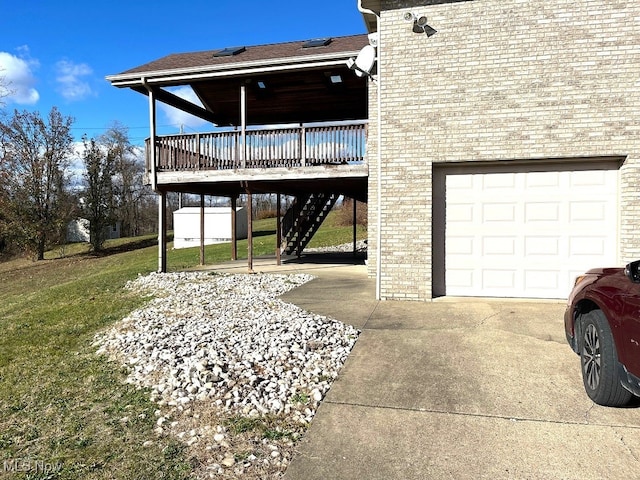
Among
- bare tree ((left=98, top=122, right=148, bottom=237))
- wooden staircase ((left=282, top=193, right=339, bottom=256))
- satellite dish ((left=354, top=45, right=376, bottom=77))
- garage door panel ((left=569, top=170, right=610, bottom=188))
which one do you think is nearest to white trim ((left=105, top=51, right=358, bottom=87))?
satellite dish ((left=354, top=45, right=376, bottom=77))

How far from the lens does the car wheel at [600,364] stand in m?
3.34

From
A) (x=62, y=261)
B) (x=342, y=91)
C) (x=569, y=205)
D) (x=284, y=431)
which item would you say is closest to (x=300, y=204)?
(x=342, y=91)

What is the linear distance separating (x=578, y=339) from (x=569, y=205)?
387 cm

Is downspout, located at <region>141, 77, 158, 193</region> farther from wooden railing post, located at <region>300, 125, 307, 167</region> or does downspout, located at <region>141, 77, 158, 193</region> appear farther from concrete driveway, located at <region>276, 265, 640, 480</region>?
concrete driveway, located at <region>276, 265, 640, 480</region>

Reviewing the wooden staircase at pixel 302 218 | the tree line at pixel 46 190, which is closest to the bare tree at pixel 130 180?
the tree line at pixel 46 190

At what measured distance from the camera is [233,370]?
4320 mm

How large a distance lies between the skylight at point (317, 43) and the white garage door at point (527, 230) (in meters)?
6.14

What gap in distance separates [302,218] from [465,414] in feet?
40.2

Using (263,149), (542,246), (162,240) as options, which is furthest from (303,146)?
(542,246)

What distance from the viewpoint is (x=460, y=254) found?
→ 7.73 m

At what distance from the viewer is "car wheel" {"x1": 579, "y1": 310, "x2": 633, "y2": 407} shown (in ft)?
11.0

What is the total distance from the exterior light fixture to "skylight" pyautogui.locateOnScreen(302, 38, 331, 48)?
15.4 feet

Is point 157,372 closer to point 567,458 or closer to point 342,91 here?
point 567,458

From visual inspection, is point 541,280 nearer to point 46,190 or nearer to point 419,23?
point 419,23
